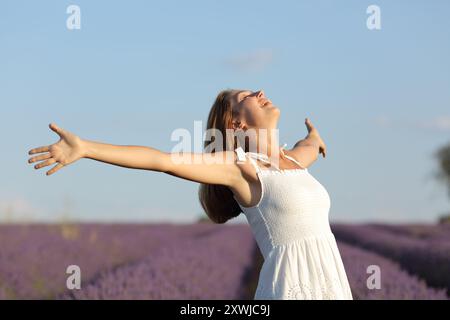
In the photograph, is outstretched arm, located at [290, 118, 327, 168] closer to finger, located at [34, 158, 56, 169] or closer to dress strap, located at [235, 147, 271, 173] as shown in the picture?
dress strap, located at [235, 147, 271, 173]

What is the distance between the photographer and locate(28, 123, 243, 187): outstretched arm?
91.5 inches

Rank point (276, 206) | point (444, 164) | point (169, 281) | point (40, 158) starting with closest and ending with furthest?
point (40, 158)
point (276, 206)
point (169, 281)
point (444, 164)

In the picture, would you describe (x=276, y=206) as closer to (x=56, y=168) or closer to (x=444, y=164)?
(x=56, y=168)

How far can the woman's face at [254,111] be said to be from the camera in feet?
9.84

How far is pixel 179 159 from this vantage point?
8.38 feet

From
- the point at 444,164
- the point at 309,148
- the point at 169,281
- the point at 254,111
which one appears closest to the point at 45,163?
the point at 254,111

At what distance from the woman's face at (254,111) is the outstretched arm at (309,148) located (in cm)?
54

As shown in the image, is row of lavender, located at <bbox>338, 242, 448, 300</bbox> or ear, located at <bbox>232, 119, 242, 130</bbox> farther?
row of lavender, located at <bbox>338, 242, 448, 300</bbox>

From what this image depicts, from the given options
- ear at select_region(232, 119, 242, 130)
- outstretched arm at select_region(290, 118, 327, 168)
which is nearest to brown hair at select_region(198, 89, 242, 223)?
ear at select_region(232, 119, 242, 130)

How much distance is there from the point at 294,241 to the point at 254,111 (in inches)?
24.6

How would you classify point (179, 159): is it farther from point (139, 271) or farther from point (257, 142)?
point (139, 271)

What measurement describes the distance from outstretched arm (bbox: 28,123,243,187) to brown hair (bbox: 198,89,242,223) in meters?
0.34

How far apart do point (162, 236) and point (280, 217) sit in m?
14.0

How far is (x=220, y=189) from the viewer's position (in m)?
3.16
